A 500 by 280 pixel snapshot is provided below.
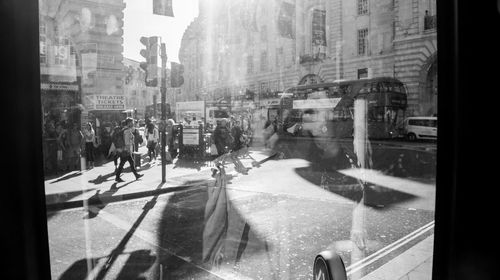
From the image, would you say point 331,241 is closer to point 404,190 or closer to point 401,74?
point 404,190

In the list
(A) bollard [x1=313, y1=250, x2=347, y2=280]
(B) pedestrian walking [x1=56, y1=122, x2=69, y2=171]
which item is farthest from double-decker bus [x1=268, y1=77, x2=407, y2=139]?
(A) bollard [x1=313, y1=250, x2=347, y2=280]

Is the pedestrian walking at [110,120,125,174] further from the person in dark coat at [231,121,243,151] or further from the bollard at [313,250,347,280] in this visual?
the bollard at [313,250,347,280]

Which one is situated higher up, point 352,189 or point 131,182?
point 131,182

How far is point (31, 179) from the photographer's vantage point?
0.79 meters

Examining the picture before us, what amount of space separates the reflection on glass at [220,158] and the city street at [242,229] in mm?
26

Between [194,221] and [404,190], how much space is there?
14.0 ft

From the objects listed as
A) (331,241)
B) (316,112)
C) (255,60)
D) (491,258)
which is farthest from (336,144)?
(491,258)

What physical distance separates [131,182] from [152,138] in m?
3.11

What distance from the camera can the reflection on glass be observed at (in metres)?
2.73

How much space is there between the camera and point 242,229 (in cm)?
479

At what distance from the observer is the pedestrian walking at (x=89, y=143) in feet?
28.0

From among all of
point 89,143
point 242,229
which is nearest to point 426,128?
point 242,229

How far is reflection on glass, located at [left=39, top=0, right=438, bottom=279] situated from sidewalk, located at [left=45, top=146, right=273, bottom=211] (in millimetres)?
41

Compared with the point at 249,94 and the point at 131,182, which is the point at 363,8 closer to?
the point at 249,94
